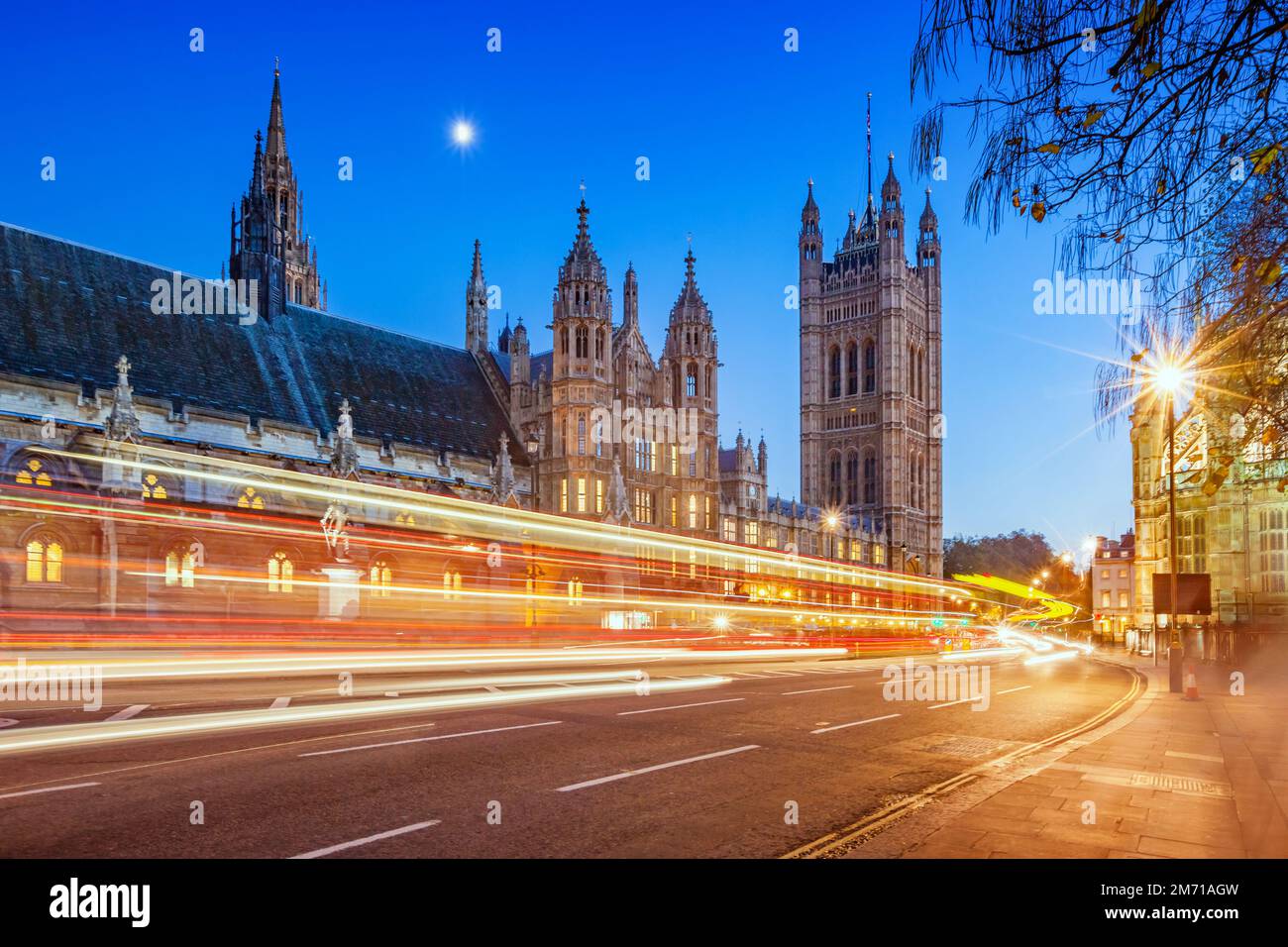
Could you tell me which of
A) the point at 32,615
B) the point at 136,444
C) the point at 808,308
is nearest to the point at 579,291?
the point at 136,444

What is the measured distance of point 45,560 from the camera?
31688mm

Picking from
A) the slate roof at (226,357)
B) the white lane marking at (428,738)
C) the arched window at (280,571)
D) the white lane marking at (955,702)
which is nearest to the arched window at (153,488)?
the slate roof at (226,357)

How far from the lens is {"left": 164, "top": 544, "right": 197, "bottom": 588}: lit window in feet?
113

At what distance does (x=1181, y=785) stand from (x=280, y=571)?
115 feet

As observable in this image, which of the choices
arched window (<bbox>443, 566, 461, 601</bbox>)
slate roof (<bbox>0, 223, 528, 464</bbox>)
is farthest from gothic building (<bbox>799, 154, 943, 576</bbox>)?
arched window (<bbox>443, 566, 461, 601</bbox>)

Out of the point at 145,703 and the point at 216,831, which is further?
the point at 145,703

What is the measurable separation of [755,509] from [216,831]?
7497 cm

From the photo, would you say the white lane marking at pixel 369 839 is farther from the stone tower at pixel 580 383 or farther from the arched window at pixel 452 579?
the stone tower at pixel 580 383

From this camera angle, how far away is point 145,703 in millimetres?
16812

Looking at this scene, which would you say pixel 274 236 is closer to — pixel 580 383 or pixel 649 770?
pixel 580 383

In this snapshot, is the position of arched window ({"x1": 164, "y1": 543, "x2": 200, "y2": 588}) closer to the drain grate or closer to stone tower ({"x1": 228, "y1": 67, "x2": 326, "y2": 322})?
stone tower ({"x1": 228, "y1": 67, "x2": 326, "y2": 322})

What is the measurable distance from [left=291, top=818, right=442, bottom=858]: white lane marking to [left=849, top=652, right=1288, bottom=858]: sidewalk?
3806 mm
